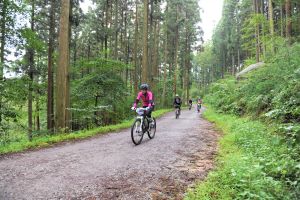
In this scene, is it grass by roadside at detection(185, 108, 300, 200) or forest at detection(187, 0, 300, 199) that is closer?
grass by roadside at detection(185, 108, 300, 200)

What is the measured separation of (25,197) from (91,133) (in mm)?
6609

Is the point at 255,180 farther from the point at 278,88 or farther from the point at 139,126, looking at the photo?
the point at 278,88

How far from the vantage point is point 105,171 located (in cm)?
500

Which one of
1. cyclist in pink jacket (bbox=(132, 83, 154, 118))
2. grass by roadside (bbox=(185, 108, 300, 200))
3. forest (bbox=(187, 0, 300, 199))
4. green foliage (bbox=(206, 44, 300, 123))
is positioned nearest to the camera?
grass by roadside (bbox=(185, 108, 300, 200))

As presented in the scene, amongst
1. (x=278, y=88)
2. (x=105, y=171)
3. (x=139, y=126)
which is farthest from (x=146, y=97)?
(x=278, y=88)

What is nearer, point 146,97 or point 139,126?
point 139,126

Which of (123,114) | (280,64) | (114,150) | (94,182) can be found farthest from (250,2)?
(94,182)

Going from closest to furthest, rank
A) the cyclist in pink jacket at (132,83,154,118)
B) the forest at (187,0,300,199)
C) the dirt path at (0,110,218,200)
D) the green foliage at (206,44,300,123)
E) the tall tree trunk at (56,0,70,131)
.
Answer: the forest at (187,0,300,199) < the dirt path at (0,110,218,200) < the green foliage at (206,44,300,123) < the cyclist in pink jacket at (132,83,154,118) < the tall tree trunk at (56,0,70,131)

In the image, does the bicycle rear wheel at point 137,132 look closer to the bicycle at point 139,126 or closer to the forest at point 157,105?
the bicycle at point 139,126

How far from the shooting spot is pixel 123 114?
22.1 meters

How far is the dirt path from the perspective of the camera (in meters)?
3.96

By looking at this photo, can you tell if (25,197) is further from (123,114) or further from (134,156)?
(123,114)

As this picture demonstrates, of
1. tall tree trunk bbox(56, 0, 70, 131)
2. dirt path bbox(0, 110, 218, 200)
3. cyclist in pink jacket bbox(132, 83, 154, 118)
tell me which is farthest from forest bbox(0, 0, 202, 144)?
dirt path bbox(0, 110, 218, 200)

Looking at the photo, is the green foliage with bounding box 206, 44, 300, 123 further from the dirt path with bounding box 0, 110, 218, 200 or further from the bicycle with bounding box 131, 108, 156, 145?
the bicycle with bounding box 131, 108, 156, 145
